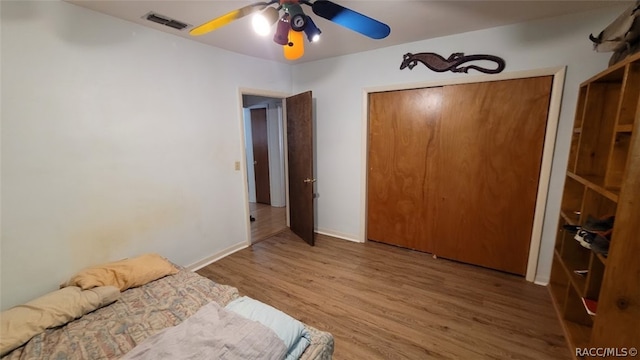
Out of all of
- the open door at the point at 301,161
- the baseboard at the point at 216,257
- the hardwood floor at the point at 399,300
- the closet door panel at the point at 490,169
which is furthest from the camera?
the open door at the point at 301,161

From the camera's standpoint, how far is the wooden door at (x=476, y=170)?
91.3 inches

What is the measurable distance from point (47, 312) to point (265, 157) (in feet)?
12.5

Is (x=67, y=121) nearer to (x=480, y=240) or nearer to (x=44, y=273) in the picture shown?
(x=44, y=273)

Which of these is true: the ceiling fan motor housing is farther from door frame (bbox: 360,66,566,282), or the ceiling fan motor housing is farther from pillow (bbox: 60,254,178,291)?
pillow (bbox: 60,254,178,291)

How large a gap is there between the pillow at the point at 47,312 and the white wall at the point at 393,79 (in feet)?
8.05

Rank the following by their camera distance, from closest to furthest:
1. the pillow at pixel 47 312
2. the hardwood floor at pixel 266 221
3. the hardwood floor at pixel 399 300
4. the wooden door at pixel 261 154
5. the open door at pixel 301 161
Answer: the pillow at pixel 47 312, the hardwood floor at pixel 399 300, the open door at pixel 301 161, the hardwood floor at pixel 266 221, the wooden door at pixel 261 154

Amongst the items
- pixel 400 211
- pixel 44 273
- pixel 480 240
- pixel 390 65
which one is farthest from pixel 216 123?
pixel 480 240

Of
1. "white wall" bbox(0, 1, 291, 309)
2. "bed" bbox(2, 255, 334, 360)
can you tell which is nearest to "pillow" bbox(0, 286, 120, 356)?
"bed" bbox(2, 255, 334, 360)

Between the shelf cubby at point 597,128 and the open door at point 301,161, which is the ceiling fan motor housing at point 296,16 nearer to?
the open door at point 301,161

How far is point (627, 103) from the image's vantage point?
133 cm

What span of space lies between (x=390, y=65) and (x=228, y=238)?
106 inches

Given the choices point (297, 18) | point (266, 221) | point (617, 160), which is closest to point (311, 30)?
point (297, 18)

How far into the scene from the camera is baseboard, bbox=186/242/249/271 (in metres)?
2.72

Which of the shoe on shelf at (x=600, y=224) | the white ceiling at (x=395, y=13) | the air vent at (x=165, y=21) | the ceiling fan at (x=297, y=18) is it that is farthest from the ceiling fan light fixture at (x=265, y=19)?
the shoe on shelf at (x=600, y=224)
